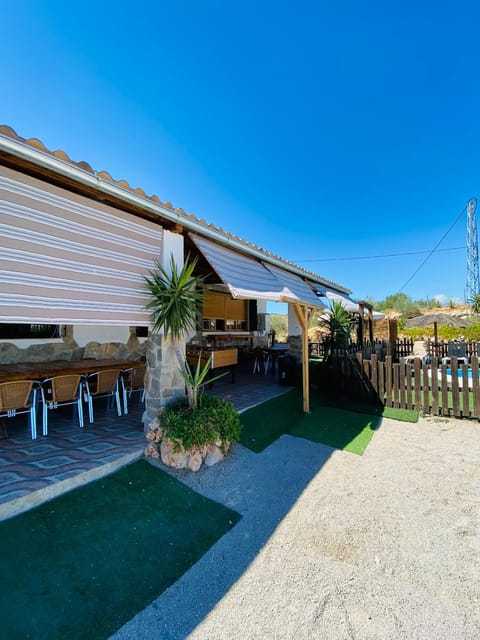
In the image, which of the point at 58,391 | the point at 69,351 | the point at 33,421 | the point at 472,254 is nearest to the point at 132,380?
the point at 58,391

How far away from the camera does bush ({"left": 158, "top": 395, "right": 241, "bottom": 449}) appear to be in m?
4.49

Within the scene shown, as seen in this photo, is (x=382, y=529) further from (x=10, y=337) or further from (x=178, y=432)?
(x=10, y=337)

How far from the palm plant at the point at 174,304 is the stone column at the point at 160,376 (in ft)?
0.62

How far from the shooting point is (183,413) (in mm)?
4828

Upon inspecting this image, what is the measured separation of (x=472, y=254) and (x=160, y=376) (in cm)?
4679

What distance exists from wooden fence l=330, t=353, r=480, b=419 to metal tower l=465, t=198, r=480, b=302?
3347 cm

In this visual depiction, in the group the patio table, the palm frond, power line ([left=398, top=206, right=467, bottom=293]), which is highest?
power line ([left=398, top=206, right=467, bottom=293])

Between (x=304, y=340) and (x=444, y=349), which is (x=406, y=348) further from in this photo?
(x=304, y=340)

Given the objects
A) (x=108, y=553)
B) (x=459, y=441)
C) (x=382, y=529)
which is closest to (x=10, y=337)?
(x=108, y=553)

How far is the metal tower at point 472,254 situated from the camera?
32.6 meters

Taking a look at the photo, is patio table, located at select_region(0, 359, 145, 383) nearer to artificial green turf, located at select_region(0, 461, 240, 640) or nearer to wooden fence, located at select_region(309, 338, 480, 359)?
artificial green turf, located at select_region(0, 461, 240, 640)

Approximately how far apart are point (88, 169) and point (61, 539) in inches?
174

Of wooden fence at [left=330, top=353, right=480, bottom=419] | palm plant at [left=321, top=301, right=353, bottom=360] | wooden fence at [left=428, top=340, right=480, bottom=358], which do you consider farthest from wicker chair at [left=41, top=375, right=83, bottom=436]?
wooden fence at [left=428, top=340, right=480, bottom=358]

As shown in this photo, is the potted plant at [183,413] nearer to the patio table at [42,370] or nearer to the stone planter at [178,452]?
the stone planter at [178,452]
